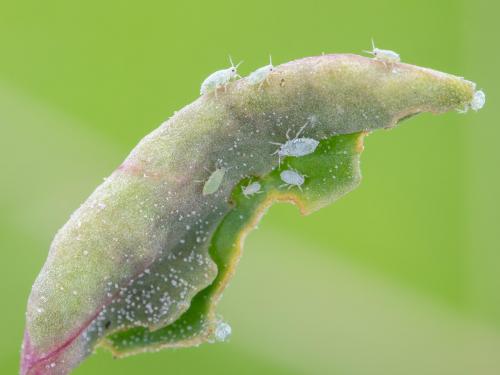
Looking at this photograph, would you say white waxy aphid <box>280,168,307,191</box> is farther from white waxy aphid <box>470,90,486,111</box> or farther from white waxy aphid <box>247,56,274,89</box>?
white waxy aphid <box>470,90,486,111</box>

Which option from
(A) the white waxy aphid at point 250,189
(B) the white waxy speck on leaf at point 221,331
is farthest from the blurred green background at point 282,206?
(A) the white waxy aphid at point 250,189

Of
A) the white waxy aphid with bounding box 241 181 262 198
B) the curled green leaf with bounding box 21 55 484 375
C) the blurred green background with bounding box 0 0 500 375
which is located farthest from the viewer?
the blurred green background with bounding box 0 0 500 375

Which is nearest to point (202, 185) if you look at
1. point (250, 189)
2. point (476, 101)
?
point (250, 189)

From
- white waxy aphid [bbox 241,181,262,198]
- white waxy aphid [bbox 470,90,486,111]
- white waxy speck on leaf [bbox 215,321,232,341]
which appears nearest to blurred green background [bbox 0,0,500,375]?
white waxy speck on leaf [bbox 215,321,232,341]

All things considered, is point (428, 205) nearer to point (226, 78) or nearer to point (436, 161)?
point (436, 161)

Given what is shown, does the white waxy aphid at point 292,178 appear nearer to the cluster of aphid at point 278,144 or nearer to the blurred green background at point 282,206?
the cluster of aphid at point 278,144
